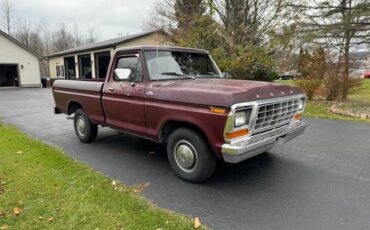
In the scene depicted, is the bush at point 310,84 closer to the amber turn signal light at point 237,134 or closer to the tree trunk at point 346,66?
the tree trunk at point 346,66

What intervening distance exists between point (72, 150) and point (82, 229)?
3.28 m

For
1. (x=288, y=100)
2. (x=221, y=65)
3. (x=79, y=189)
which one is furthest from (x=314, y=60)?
(x=79, y=189)

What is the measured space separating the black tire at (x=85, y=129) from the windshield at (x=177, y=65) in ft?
7.86

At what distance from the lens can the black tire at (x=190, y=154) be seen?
4.02 meters

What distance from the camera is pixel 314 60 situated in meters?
12.2

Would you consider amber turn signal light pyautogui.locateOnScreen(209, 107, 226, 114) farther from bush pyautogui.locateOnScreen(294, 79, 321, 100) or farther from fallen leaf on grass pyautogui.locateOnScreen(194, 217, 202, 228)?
bush pyautogui.locateOnScreen(294, 79, 321, 100)

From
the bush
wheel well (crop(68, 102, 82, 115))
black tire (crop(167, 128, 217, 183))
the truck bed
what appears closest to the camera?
black tire (crop(167, 128, 217, 183))

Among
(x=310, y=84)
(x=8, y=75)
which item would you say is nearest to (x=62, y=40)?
(x=8, y=75)

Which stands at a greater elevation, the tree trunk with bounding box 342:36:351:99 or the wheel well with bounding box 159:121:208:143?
the tree trunk with bounding box 342:36:351:99

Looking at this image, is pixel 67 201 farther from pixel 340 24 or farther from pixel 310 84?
pixel 340 24

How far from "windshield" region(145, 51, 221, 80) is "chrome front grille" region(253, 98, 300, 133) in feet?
5.49

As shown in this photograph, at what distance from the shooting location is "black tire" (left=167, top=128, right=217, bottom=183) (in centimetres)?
402

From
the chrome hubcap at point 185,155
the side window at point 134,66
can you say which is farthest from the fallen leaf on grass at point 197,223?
the side window at point 134,66

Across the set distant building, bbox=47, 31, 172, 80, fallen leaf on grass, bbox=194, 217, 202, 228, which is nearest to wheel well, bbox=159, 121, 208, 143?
fallen leaf on grass, bbox=194, 217, 202, 228
